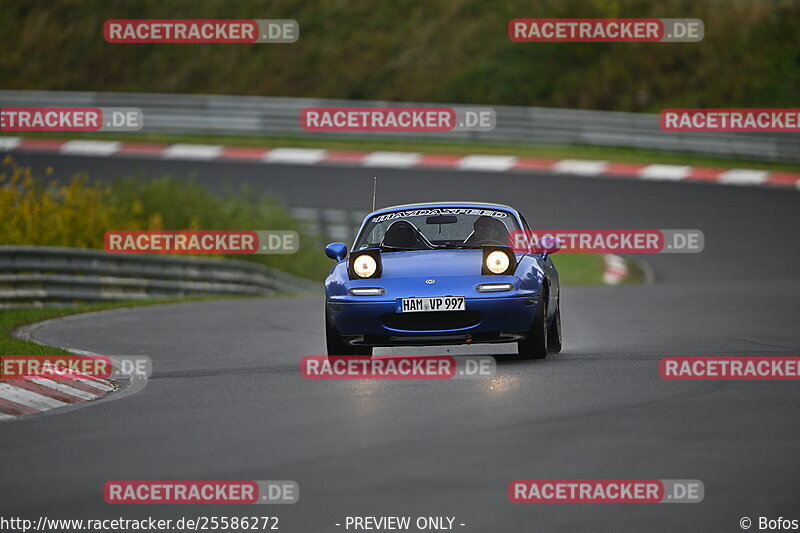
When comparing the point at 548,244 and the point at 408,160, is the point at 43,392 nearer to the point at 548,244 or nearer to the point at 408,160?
the point at 548,244

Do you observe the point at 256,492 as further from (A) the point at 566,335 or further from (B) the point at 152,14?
(B) the point at 152,14

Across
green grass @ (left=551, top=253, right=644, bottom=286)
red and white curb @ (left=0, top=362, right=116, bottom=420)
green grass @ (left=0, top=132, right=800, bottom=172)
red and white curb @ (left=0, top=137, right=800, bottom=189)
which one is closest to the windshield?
red and white curb @ (left=0, top=362, right=116, bottom=420)

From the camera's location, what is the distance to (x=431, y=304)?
35.5ft

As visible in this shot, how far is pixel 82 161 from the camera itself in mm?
33812

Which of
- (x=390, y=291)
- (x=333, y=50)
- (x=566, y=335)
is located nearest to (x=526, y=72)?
(x=333, y=50)

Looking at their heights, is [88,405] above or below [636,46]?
below

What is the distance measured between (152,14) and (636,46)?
52.8 ft

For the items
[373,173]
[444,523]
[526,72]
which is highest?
[526,72]

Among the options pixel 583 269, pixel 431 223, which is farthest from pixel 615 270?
pixel 431 223

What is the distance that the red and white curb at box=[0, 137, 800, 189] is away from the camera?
1236 inches

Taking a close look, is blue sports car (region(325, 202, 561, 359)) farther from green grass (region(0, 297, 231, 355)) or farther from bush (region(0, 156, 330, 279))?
bush (region(0, 156, 330, 279))

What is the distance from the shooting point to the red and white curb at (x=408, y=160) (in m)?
31.4

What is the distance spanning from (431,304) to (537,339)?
35.0 inches

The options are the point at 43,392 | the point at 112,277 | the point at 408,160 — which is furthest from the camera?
the point at 408,160
